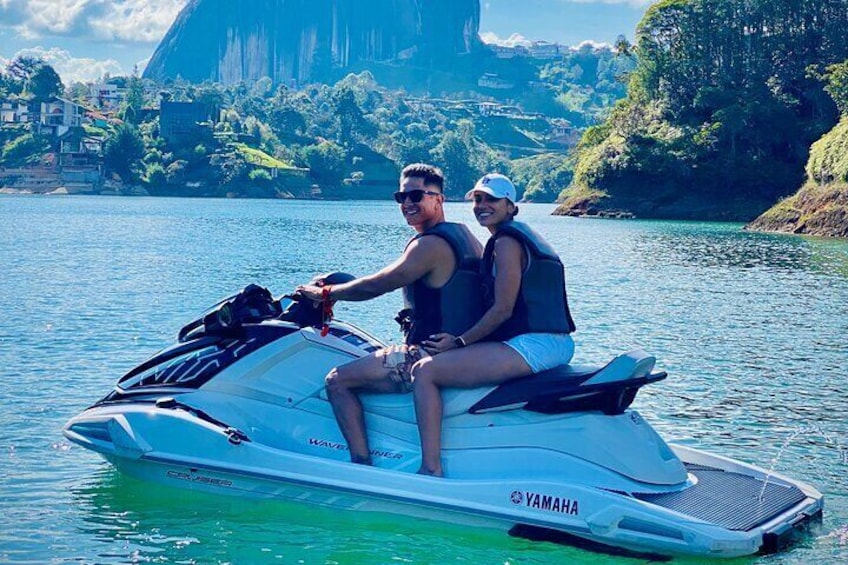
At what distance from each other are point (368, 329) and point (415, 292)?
1252 cm

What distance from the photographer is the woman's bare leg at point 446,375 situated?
7.88m

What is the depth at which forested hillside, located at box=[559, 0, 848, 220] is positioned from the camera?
305 ft

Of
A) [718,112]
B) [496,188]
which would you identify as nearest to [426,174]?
[496,188]

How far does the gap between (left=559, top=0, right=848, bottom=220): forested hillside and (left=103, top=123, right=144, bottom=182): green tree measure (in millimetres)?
83461

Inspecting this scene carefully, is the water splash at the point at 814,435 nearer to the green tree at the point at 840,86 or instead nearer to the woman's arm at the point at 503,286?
the woman's arm at the point at 503,286

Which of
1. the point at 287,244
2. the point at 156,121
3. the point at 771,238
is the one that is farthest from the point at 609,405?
the point at 156,121

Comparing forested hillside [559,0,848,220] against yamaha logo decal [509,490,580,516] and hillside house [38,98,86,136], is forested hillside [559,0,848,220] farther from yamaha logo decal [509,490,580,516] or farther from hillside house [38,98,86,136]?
hillside house [38,98,86,136]

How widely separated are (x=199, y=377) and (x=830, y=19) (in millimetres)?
98939

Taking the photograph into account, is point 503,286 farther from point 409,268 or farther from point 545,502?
point 545,502

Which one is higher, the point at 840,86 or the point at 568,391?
the point at 840,86

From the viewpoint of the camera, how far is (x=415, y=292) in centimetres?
817

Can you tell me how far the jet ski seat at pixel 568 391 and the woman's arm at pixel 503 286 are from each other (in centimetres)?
41

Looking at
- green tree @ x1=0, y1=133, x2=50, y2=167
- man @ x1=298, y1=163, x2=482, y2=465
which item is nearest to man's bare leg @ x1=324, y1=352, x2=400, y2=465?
man @ x1=298, y1=163, x2=482, y2=465

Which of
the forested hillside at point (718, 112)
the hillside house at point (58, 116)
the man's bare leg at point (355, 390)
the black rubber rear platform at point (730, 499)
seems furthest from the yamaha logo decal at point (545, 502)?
the hillside house at point (58, 116)
